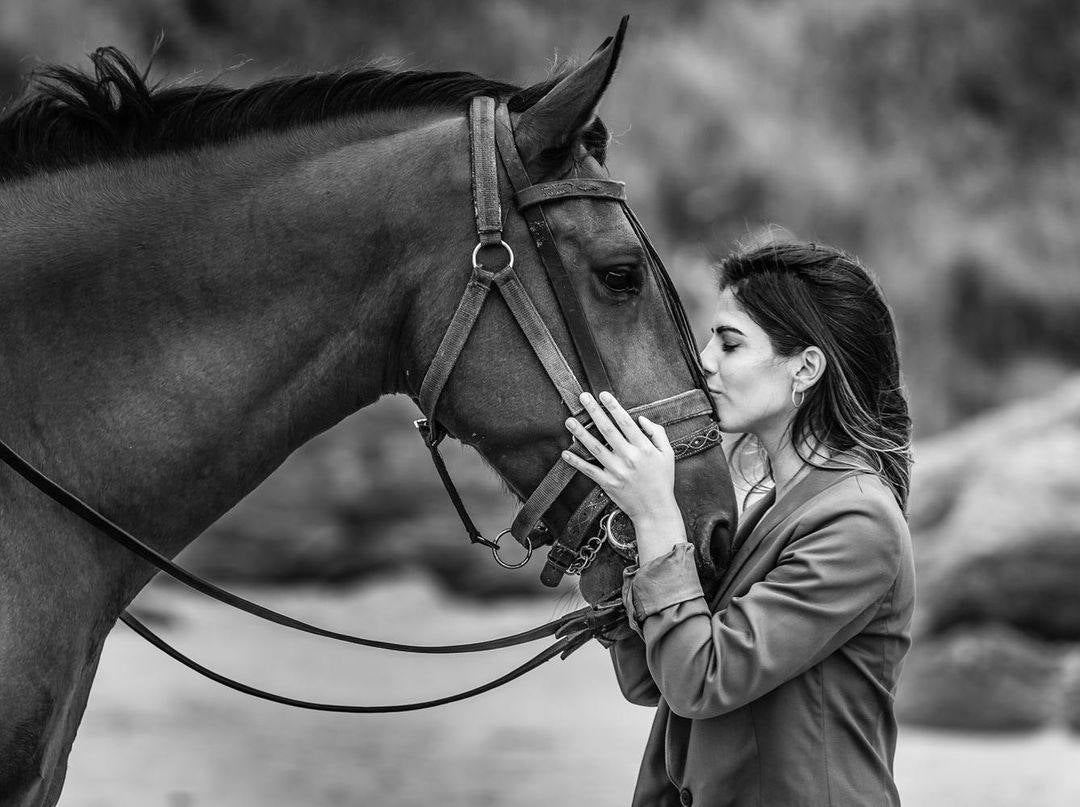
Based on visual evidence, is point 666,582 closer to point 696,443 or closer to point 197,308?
point 696,443

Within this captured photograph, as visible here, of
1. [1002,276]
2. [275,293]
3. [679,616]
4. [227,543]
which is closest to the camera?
[679,616]

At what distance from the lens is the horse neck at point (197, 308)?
6.49 feet

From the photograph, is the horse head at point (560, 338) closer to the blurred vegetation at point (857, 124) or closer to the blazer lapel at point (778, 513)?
the blazer lapel at point (778, 513)

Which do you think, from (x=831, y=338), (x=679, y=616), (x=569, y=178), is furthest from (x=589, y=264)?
(x=679, y=616)

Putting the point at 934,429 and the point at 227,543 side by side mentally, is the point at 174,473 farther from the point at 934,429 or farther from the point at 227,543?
the point at 934,429

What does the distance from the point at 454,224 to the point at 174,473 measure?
0.62 meters

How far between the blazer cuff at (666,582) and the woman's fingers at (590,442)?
184mm

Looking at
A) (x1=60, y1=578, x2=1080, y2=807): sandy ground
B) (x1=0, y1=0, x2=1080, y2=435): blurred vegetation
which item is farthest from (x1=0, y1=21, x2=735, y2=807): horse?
(x1=0, y1=0, x2=1080, y2=435): blurred vegetation

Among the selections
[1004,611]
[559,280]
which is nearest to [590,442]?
[559,280]

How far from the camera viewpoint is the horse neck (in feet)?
6.49

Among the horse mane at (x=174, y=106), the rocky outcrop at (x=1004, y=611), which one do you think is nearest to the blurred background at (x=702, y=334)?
the rocky outcrop at (x=1004, y=611)

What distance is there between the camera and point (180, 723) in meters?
7.15

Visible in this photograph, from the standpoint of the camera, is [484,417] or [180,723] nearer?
[484,417]

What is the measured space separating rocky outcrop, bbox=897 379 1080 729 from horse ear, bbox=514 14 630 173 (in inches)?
214
